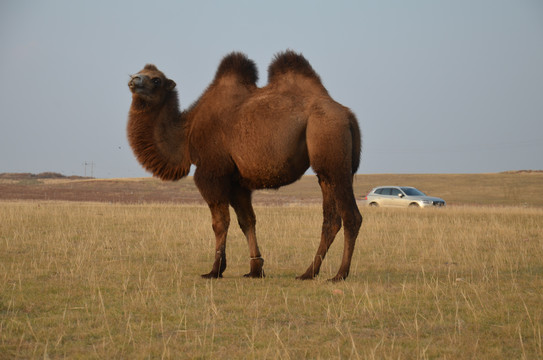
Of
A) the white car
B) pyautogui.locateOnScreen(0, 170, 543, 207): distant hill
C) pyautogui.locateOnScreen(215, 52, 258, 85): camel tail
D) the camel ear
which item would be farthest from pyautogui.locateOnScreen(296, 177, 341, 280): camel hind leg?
pyautogui.locateOnScreen(0, 170, 543, 207): distant hill

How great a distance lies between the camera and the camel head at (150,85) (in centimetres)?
891

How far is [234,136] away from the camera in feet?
27.9

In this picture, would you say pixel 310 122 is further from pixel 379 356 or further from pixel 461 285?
pixel 379 356

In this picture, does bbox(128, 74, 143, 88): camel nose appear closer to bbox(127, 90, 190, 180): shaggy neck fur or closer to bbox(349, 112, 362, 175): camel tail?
bbox(127, 90, 190, 180): shaggy neck fur

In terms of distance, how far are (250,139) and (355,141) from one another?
1.56 metres

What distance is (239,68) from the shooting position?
9.22 meters

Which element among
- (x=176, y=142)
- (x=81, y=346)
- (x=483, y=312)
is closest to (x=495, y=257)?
(x=483, y=312)

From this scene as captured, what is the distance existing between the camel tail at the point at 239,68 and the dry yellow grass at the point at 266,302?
10.4 feet

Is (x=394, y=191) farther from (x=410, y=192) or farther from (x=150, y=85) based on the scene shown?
(x=150, y=85)

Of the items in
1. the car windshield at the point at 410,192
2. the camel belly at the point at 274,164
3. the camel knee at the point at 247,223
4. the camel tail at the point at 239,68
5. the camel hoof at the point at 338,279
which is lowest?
the camel hoof at the point at 338,279

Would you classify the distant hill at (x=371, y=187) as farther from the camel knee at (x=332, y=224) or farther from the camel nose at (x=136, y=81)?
the camel knee at (x=332, y=224)

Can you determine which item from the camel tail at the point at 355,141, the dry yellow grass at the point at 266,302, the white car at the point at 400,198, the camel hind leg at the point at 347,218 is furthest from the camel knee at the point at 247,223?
the white car at the point at 400,198

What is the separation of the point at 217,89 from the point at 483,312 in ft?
17.4

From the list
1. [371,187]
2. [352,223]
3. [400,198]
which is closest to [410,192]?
[400,198]
